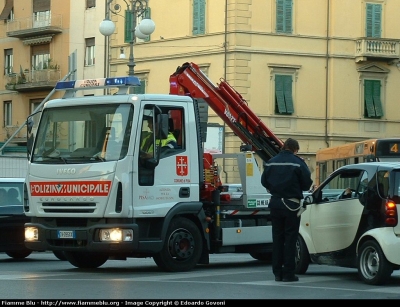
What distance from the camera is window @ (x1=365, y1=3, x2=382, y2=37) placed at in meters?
47.4

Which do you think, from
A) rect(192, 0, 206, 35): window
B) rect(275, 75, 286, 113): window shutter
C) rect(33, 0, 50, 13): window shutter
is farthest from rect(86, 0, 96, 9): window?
rect(275, 75, 286, 113): window shutter

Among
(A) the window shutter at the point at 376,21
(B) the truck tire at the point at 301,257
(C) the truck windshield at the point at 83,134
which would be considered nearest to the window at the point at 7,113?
(A) the window shutter at the point at 376,21

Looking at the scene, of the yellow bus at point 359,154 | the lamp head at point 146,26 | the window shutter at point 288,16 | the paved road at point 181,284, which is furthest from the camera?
the window shutter at point 288,16

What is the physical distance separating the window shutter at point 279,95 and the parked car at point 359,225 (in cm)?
3012

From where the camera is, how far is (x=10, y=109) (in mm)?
57125

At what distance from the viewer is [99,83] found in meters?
16.3

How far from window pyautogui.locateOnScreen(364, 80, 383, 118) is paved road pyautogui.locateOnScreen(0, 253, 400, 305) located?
1183 inches

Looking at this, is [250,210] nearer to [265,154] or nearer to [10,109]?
[265,154]

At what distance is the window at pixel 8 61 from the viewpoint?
57.0 metres

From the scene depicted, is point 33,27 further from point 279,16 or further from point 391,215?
point 391,215

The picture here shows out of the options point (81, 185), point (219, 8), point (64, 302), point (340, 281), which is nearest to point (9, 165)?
point (219, 8)

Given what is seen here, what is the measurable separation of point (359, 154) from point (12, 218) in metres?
9.84

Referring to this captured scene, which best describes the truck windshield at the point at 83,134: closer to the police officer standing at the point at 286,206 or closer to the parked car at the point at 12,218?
the police officer standing at the point at 286,206

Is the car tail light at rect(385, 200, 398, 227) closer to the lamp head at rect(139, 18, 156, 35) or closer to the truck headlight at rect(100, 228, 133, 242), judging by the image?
the truck headlight at rect(100, 228, 133, 242)
